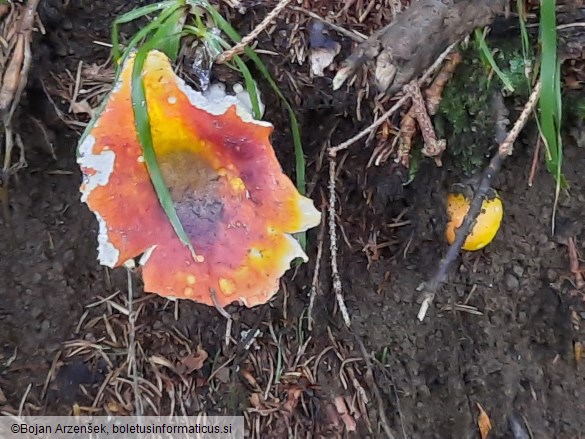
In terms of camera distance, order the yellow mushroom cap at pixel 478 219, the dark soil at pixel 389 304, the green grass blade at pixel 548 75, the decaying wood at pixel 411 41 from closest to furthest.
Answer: the decaying wood at pixel 411 41
the green grass blade at pixel 548 75
the yellow mushroom cap at pixel 478 219
the dark soil at pixel 389 304

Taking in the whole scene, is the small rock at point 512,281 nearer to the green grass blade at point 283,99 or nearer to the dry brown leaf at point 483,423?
the dry brown leaf at point 483,423

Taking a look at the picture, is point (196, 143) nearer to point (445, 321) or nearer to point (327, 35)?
point (327, 35)

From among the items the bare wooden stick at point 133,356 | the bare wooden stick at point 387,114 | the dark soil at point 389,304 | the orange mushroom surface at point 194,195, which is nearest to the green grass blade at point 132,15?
the orange mushroom surface at point 194,195

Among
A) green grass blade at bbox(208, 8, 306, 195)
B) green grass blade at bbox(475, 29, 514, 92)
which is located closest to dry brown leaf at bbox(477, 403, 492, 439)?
green grass blade at bbox(208, 8, 306, 195)

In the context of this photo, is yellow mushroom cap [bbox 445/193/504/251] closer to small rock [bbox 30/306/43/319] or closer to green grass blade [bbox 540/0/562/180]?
green grass blade [bbox 540/0/562/180]

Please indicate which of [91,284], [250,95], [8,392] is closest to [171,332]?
[91,284]
